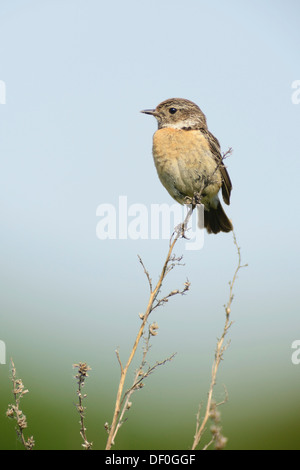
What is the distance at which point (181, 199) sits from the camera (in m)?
6.05

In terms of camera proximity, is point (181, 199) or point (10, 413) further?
point (181, 199)

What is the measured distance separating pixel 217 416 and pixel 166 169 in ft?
13.2

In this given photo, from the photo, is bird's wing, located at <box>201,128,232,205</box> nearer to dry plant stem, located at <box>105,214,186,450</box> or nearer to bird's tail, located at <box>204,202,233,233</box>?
bird's tail, located at <box>204,202,233,233</box>

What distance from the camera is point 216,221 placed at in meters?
6.82

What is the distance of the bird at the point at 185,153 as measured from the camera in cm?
576

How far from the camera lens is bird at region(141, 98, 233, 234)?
5762 millimetres

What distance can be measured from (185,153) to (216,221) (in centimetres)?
133

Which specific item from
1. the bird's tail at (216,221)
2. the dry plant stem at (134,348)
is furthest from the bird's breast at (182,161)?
the dry plant stem at (134,348)

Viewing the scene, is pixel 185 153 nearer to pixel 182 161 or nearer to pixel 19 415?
pixel 182 161
